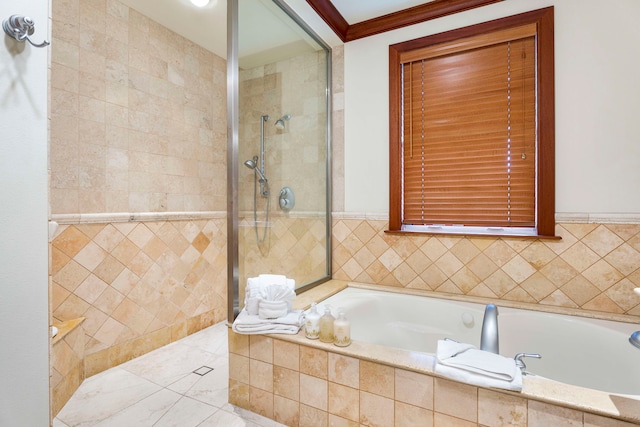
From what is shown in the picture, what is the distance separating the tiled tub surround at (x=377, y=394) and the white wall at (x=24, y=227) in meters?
0.86

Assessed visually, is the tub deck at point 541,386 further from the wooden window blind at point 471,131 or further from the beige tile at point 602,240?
the wooden window blind at point 471,131

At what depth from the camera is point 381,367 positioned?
1.32 meters

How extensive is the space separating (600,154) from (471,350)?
56.9 inches

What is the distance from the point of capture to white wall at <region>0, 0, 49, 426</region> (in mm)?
900

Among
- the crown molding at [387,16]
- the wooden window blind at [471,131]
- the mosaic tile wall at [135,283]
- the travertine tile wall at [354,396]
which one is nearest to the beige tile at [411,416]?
the travertine tile wall at [354,396]

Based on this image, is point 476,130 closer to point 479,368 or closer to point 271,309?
point 479,368

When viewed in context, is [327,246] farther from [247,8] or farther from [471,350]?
[247,8]

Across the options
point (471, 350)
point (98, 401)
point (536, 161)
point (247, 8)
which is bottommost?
point (98, 401)

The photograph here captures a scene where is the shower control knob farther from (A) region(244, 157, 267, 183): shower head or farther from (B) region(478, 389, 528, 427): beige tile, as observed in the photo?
(B) region(478, 389, 528, 427): beige tile

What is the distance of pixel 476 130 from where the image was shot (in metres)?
2.12

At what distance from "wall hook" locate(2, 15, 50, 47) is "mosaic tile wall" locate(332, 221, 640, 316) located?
80.5 inches

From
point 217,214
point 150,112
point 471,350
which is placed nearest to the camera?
point 471,350

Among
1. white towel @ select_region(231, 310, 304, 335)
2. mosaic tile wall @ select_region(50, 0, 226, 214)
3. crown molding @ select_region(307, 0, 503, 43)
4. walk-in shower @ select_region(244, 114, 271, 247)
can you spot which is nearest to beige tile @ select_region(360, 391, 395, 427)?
white towel @ select_region(231, 310, 304, 335)

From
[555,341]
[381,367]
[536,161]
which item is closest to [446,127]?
[536,161]
